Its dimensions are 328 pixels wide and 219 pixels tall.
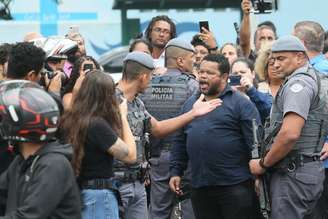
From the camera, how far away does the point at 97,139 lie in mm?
6383

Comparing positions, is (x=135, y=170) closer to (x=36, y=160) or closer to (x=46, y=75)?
(x=46, y=75)

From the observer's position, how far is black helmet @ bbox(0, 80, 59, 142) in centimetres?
460

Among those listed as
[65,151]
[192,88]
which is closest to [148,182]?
[192,88]

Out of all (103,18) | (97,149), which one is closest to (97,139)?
(97,149)

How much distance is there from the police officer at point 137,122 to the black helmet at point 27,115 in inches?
104

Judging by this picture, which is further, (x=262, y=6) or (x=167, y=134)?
(x=262, y=6)

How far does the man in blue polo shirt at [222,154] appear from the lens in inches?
312

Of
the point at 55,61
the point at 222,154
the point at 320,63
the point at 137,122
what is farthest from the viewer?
the point at 320,63

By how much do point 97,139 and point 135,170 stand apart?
3.57 ft

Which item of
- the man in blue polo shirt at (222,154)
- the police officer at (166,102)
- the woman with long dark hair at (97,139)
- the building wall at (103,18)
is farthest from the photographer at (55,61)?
the building wall at (103,18)

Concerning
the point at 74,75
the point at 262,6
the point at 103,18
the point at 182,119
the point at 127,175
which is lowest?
the point at 103,18

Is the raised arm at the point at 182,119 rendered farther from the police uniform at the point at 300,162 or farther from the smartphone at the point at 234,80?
the smartphone at the point at 234,80

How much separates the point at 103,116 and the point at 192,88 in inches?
94.6

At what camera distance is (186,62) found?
29.8ft
